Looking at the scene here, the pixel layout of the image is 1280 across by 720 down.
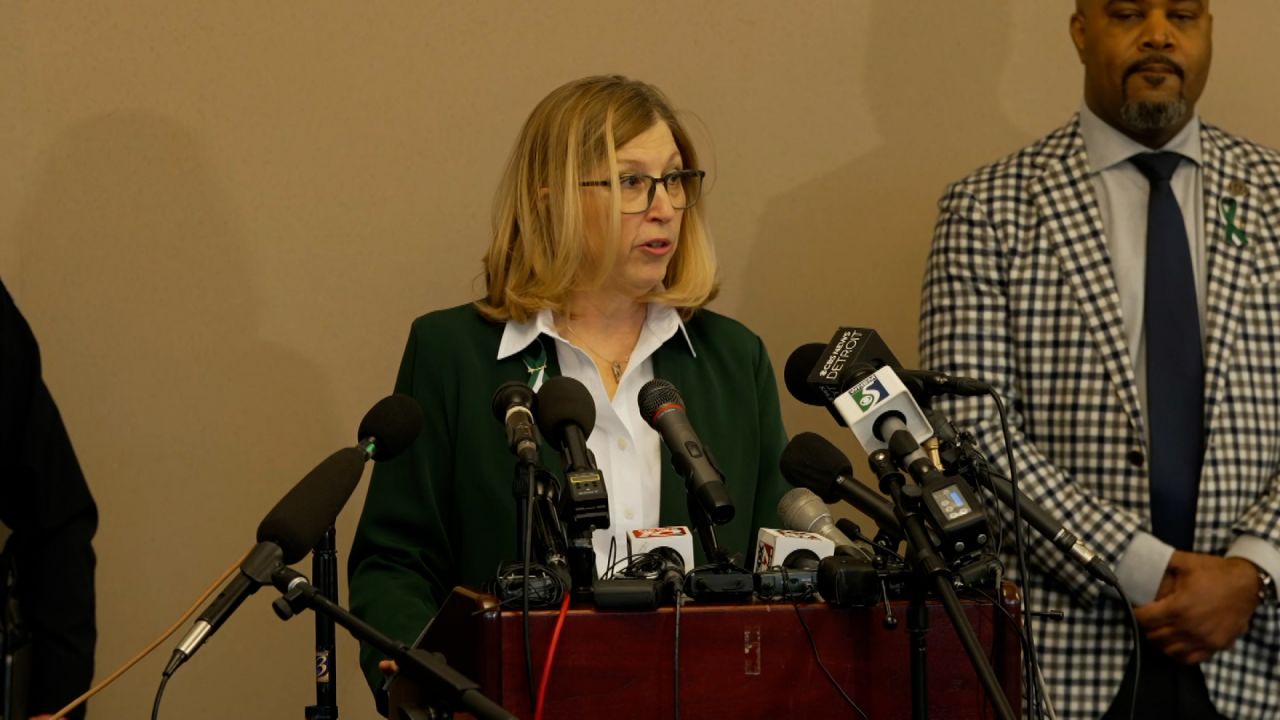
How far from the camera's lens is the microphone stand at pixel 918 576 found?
70.5 inches

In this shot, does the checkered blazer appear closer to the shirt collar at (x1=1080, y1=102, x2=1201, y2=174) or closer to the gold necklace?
the shirt collar at (x1=1080, y1=102, x2=1201, y2=174)

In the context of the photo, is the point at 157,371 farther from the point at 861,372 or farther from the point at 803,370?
the point at 861,372

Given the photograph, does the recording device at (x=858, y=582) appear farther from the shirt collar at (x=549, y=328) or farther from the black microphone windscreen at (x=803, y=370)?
the shirt collar at (x=549, y=328)

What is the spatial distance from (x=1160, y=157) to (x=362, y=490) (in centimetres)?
211

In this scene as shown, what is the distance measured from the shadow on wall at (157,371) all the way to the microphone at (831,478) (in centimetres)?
206

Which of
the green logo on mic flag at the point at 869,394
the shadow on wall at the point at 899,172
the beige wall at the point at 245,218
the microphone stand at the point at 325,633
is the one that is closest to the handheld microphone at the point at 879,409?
the green logo on mic flag at the point at 869,394

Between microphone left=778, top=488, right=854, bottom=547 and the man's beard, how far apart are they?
4.98 feet

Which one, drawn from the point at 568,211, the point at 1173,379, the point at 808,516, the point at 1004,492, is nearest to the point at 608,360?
the point at 568,211

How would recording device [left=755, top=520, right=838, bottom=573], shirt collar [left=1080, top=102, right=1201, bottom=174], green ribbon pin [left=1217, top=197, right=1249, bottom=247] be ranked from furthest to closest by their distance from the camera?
shirt collar [left=1080, top=102, right=1201, bottom=174], green ribbon pin [left=1217, top=197, right=1249, bottom=247], recording device [left=755, top=520, right=838, bottom=573]

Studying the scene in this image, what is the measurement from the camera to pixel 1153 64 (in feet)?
11.5

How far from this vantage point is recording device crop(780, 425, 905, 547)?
194 cm

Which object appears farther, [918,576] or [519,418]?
[519,418]

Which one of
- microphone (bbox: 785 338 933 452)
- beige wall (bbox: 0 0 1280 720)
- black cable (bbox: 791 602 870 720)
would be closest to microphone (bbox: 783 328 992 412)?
microphone (bbox: 785 338 933 452)

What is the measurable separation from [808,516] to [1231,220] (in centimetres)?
159
